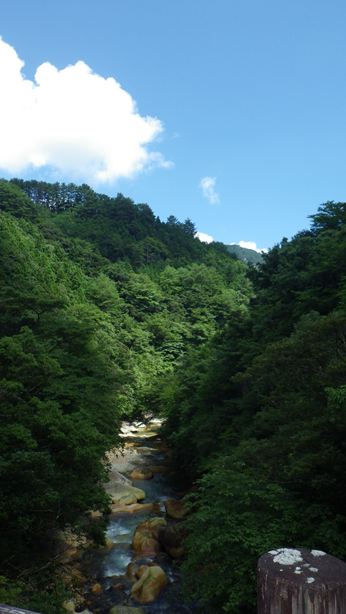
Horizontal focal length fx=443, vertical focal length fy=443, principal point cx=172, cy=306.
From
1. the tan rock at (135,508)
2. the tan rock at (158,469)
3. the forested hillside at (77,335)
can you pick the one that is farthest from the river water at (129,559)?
the forested hillside at (77,335)

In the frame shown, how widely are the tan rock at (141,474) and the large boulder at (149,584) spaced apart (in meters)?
11.8

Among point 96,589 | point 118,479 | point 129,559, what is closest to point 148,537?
point 129,559

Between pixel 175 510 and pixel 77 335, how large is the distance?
30.9 ft

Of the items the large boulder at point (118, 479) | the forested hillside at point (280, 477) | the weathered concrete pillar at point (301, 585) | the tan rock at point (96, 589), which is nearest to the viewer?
the weathered concrete pillar at point (301, 585)

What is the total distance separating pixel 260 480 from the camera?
10.0 m

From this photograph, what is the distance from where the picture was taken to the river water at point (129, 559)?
13414 mm

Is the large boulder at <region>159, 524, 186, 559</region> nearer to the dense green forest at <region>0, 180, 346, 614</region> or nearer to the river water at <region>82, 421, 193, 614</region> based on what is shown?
the river water at <region>82, 421, 193, 614</region>

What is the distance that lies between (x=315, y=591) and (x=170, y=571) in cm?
1598

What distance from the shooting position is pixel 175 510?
19.9 m

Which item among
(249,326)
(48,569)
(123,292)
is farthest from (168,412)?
(123,292)

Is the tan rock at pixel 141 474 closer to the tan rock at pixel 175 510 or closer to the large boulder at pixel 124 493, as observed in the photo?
the large boulder at pixel 124 493

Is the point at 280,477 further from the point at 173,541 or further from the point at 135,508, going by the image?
the point at 135,508

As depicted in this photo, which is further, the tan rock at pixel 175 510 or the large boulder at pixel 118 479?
the large boulder at pixel 118 479

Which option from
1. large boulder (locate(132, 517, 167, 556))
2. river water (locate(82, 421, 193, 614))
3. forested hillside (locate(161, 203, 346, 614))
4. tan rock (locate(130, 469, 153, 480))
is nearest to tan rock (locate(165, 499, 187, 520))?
river water (locate(82, 421, 193, 614))
